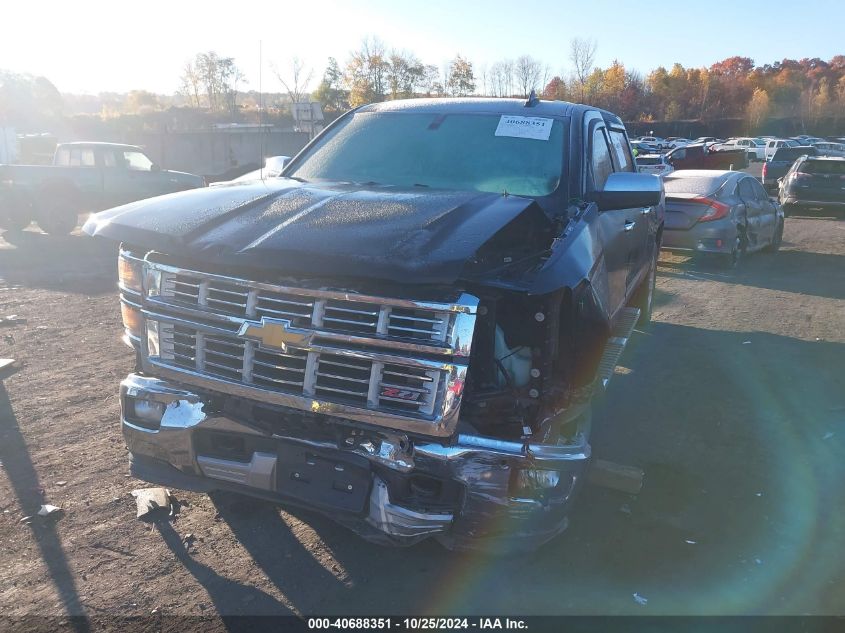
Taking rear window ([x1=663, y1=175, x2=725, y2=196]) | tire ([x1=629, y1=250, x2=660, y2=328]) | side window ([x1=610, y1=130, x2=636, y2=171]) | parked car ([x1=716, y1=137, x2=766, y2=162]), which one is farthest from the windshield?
parked car ([x1=716, y1=137, x2=766, y2=162])

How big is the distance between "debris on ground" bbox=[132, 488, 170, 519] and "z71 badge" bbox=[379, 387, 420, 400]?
1657mm

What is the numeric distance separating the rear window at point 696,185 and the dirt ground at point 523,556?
571cm

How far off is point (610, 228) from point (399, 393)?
83.3 inches

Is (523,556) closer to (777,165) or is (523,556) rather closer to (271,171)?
(271,171)

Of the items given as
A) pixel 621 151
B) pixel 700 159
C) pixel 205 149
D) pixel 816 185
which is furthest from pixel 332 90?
pixel 621 151

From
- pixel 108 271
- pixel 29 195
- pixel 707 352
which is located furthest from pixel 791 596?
pixel 29 195

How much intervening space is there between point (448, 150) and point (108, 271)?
784cm

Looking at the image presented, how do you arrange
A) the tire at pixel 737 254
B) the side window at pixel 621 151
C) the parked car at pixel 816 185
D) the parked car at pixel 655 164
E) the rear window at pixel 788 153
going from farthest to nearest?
the rear window at pixel 788 153
the parked car at pixel 655 164
the parked car at pixel 816 185
the tire at pixel 737 254
the side window at pixel 621 151

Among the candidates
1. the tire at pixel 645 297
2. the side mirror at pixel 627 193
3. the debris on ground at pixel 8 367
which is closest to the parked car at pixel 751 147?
the tire at pixel 645 297

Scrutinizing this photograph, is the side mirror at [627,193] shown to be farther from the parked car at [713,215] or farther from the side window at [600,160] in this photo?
the parked car at [713,215]

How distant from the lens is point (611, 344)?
4.63m

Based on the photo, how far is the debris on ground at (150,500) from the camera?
12.0 feet

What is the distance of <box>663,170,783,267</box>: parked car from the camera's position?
11.2m

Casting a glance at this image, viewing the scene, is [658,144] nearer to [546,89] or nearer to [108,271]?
[546,89]
